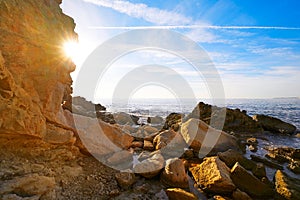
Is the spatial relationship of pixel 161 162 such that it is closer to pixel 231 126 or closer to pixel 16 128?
pixel 16 128

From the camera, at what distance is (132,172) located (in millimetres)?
7711

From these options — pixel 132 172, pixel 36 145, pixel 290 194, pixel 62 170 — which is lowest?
pixel 290 194

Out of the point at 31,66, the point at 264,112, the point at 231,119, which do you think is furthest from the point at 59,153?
the point at 264,112

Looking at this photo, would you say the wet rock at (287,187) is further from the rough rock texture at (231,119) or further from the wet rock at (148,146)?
the rough rock texture at (231,119)

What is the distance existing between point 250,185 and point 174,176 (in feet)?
8.50

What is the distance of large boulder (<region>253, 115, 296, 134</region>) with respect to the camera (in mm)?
19703

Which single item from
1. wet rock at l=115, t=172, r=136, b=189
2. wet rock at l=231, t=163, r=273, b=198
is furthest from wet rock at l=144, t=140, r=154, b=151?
wet rock at l=231, t=163, r=273, b=198

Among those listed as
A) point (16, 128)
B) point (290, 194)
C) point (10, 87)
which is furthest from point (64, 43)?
point (290, 194)

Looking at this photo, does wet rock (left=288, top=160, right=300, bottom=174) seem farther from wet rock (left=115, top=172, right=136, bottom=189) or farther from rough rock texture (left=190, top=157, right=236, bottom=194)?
wet rock (left=115, top=172, right=136, bottom=189)

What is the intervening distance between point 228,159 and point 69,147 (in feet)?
22.0

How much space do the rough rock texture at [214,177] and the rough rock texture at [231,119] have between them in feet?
39.8

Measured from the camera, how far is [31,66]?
6633 mm

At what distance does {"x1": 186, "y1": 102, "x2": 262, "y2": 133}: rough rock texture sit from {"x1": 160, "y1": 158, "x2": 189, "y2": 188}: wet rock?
12.5 meters

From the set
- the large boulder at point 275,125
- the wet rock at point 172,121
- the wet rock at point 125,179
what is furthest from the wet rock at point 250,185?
the large boulder at point 275,125
